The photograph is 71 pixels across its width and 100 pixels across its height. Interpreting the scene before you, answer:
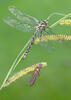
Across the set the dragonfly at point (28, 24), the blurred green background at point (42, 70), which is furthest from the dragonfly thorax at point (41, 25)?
the blurred green background at point (42, 70)

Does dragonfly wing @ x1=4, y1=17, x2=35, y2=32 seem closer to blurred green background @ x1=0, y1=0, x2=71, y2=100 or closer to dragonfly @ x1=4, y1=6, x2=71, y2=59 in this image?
dragonfly @ x1=4, y1=6, x2=71, y2=59

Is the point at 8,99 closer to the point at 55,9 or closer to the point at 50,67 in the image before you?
the point at 50,67

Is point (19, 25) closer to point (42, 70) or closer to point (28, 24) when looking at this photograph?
point (28, 24)

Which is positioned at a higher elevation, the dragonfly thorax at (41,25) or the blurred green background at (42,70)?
the dragonfly thorax at (41,25)

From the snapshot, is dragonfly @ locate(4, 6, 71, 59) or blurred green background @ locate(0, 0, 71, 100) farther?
blurred green background @ locate(0, 0, 71, 100)

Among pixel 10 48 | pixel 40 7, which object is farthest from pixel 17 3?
pixel 10 48

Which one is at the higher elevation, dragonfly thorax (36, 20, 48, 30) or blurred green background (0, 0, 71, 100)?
dragonfly thorax (36, 20, 48, 30)

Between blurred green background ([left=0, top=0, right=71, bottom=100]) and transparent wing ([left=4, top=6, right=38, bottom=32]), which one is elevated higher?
transparent wing ([left=4, top=6, right=38, bottom=32])

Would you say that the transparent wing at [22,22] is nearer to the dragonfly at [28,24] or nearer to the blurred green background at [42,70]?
the dragonfly at [28,24]

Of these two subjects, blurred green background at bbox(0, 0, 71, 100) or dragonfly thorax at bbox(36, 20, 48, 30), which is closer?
dragonfly thorax at bbox(36, 20, 48, 30)

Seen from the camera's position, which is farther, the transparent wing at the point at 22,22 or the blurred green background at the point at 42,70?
the blurred green background at the point at 42,70

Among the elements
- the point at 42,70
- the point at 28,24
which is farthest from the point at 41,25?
the point at 42,70

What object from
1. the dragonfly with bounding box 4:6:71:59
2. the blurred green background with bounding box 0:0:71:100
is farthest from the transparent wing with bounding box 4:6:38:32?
the blurred green background with bounding box 0:0:71:100
